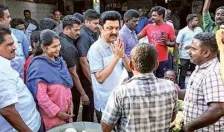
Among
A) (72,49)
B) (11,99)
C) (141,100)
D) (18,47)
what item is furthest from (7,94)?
(18,47)

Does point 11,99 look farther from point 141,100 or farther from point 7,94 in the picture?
point 141,100

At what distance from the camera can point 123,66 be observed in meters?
3.43

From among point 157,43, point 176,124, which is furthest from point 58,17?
point 176,124

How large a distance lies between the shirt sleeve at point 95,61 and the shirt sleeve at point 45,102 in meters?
0.50

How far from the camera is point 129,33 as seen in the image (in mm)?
5051

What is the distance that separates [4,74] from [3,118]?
378mm

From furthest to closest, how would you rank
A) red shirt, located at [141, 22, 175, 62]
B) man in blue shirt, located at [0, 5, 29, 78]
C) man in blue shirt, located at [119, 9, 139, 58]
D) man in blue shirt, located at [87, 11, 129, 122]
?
red shirt, located at [141, 22, 175, 62], man in blue shirt, located at [119, 9, 139, 58], man in blue shirt, located at [0, 5, 29, 78], man in blue shirt, located at [87, 11, 129, 122]

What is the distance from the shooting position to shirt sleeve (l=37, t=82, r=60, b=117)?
2.98 metres

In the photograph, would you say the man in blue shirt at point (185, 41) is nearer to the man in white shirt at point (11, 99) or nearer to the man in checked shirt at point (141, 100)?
the man in white shirt at point (11, 99)

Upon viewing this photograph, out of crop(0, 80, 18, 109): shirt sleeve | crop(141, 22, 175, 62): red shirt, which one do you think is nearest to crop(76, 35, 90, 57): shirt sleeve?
crop(0, 80, 18, 109): shirt sleeve

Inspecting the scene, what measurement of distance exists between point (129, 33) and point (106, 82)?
1901 millimetres

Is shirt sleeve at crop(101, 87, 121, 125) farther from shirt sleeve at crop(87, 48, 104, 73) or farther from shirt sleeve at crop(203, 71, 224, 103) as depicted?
shirt sleeve at crop(87, 48, 104, 73)

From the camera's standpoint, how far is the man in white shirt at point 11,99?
2.32 meters

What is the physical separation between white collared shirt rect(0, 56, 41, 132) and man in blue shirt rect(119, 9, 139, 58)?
2.22 metres
